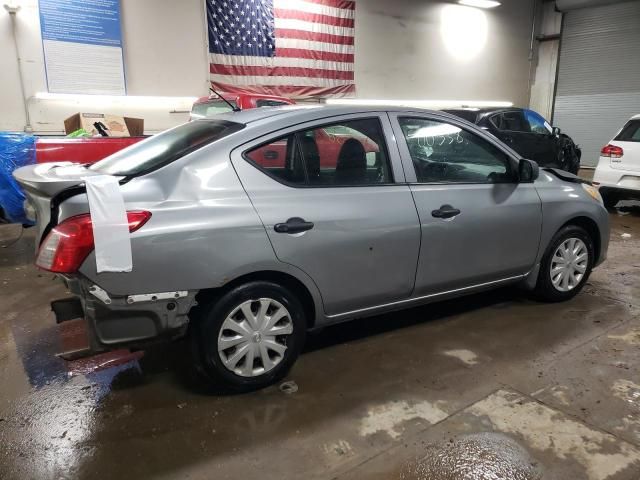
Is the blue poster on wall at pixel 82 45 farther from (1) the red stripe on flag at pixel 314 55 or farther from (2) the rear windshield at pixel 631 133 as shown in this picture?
(2) the rear windshield at pixel 631 133

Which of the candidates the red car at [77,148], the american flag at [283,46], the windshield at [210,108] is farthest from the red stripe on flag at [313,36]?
the red car at [77,148]

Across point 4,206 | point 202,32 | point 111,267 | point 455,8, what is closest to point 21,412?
point 111,267

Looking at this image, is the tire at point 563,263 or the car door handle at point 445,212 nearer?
the car door handle at point 445,212

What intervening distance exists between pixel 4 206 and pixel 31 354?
7.89ft

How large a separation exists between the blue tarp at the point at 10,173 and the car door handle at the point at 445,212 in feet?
13.4

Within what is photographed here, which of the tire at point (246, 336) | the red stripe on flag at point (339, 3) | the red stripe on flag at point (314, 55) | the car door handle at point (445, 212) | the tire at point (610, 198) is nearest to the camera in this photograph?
the tire at point (246, 336)

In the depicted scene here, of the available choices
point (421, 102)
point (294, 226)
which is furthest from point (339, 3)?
point (294, 226)

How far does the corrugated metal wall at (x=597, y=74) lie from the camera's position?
13898 millimetres

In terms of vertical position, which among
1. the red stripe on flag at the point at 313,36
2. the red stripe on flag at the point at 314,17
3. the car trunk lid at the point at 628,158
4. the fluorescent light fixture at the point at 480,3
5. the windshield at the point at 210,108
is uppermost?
the fluorescent light fixture at the point at 480,3

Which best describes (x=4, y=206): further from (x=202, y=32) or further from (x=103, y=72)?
(x=202, y=32)

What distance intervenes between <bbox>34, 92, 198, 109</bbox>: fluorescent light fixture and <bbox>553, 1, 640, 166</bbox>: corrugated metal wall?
11.8m

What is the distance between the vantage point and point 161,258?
224 centimetres

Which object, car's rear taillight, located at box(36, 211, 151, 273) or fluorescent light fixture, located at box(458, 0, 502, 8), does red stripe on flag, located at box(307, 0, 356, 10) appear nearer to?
fluorescent light fixture, located at box(458, 0, 502, 8)

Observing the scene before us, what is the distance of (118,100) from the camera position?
930 cm
